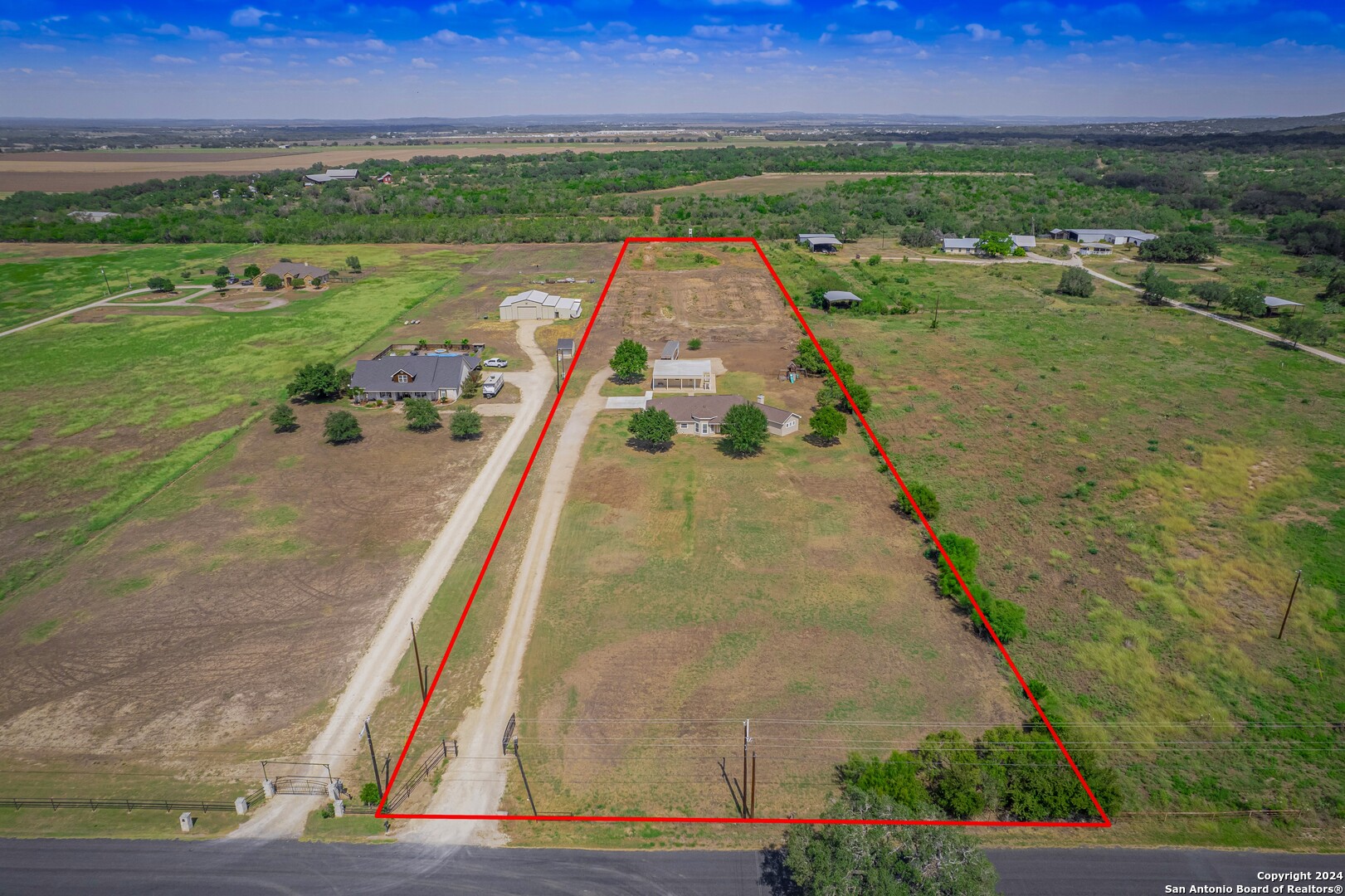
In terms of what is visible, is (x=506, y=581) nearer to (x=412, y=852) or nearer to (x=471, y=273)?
(x=412, y=852)

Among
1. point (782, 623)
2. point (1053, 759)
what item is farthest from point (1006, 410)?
point (1053, 759)

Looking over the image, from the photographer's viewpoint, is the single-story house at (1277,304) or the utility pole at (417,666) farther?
the single-story house at (1277,304)

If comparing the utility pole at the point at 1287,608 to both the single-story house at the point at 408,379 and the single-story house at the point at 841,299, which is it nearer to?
the single-story house at the point at 408,379

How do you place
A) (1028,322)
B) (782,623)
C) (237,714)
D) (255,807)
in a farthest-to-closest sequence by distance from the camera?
(1028,322) < (782,623) < (237,714) < (255,807)

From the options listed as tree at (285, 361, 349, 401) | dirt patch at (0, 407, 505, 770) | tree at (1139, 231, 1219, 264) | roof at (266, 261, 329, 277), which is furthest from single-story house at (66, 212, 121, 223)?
tree at (1139, 231, 1219, 264)

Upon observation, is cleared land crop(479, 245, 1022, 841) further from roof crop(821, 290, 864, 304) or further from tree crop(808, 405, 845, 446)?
roof crop(821, 290, 864, 304)

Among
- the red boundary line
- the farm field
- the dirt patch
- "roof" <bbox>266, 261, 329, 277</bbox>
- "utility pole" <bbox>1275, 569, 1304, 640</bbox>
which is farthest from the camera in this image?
"roof" <bbox>266, 261, 329, 277</bbox>

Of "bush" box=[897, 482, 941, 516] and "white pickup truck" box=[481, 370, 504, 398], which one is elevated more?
"white pickup truck" box=[481, 370, 504, 398]

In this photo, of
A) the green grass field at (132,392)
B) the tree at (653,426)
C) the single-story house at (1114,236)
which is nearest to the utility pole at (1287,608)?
the tree at (653,426)
